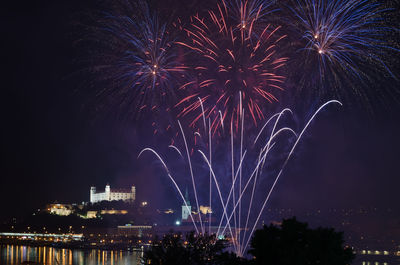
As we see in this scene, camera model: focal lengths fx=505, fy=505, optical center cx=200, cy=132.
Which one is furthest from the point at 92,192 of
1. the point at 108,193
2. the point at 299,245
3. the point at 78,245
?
the point at 299,245

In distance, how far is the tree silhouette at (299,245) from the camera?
32.2 feet

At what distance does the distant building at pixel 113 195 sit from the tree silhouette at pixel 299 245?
9504 cm

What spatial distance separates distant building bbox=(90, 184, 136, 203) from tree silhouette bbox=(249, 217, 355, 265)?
95040 mm

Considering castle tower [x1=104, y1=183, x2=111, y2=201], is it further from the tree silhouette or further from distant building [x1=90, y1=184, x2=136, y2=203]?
the tree silhouette

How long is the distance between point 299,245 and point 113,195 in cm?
9588

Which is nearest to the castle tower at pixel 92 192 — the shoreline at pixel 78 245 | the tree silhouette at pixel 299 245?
the shoreline at pixel 78 245

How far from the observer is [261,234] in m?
10.3

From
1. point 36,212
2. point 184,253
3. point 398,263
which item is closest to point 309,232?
point 184,253

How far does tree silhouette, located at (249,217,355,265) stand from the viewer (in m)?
9.80

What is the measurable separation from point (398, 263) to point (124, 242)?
125 ft

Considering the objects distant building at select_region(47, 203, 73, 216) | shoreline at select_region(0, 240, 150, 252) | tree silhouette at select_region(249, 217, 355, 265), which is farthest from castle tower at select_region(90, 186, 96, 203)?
tree silhouette at select_region(249, 217, 355, 265)

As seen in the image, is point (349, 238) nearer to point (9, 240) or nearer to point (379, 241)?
point (379, 241)

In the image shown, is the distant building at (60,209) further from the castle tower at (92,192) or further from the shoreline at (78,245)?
the shoreline at (78,245)

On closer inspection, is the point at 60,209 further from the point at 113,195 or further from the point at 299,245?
the point at 299,245
